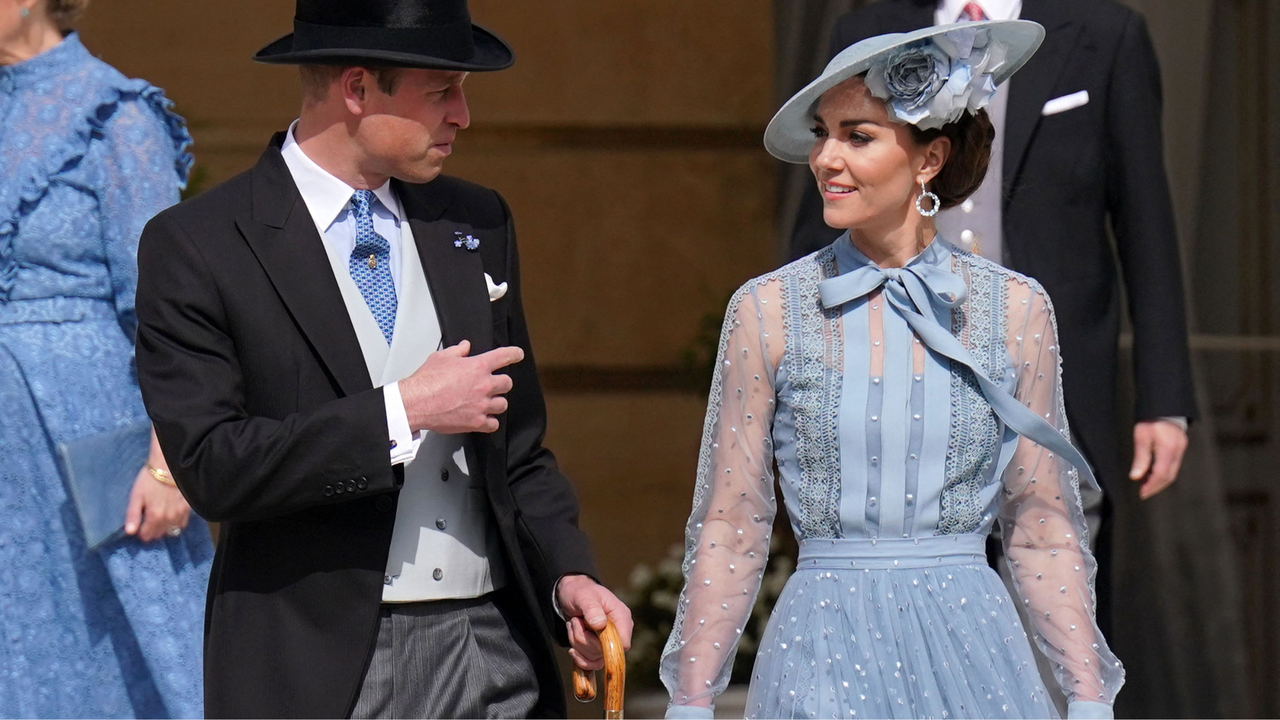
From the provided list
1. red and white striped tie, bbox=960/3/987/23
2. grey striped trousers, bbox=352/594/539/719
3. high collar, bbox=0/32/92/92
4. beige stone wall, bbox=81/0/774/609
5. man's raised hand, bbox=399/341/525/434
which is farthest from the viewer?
beige stone wall, bbox=81/0/774/609

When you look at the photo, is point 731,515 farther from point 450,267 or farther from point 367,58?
point 367,58

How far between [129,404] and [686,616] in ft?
4.30

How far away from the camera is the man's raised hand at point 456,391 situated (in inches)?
106

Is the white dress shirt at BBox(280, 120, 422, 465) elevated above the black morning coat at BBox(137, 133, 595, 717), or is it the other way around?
the white dress shirt at BBox(280, 120, 422, 465)

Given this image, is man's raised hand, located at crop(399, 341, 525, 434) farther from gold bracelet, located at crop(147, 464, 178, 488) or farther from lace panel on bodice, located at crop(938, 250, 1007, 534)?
gold bracelet, located at crop(147, 464, 178, 488)

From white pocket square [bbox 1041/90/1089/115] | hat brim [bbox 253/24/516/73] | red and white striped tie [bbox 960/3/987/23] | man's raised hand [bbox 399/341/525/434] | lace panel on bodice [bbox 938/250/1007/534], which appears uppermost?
hat brim [bbox 253/24/516/73]

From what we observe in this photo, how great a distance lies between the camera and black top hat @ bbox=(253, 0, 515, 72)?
286 centimetres

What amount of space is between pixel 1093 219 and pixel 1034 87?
0.27 m

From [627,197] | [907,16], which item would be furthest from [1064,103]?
[627,197]

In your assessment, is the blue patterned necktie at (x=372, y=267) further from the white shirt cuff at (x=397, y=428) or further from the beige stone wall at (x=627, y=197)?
the beige stone wall at (x=627, y=197)

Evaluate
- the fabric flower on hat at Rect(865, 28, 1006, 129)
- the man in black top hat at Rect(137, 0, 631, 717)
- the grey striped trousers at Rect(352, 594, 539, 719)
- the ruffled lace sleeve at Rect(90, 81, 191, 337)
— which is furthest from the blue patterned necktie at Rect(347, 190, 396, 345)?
the ruffled lace sleeve at Rect(90, 81, 191, 337)

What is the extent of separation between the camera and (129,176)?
3666 mm

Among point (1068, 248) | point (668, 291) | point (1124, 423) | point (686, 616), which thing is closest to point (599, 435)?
point (668, 291)

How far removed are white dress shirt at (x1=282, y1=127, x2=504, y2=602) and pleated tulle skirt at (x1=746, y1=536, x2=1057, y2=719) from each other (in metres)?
0.45
